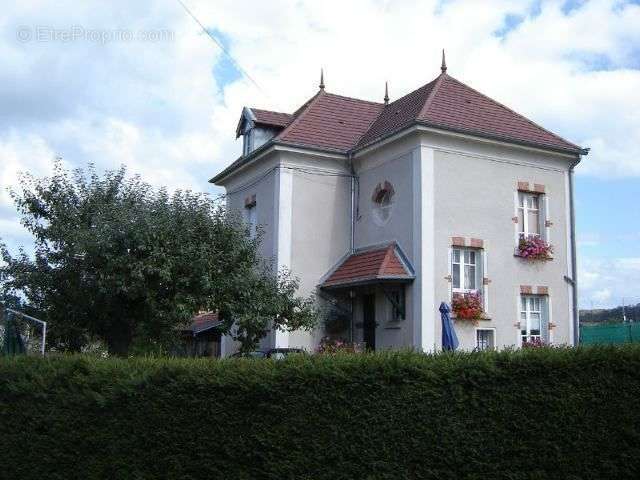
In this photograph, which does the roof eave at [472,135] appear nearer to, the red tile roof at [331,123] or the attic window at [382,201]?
the red tile roof at [331,123]

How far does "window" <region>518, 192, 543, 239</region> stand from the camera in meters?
20.3

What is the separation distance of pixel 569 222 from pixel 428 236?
5.17 metres

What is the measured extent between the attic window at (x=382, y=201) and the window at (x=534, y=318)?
4.48 metres

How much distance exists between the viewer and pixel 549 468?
6.27 meters

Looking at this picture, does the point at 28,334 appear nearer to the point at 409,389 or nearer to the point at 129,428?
the point at 129,428

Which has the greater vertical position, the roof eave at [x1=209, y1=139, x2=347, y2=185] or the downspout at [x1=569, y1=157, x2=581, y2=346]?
the roof eave at [x1=209, y1=139, x2=347, y2=185]

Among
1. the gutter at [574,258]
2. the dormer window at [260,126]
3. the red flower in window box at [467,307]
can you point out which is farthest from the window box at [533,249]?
the dormer window at [260,126]

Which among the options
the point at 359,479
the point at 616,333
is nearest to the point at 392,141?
the point at 616,333

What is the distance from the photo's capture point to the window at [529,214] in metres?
20.3

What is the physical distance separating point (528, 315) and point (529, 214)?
2.95 m

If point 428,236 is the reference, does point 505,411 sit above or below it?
→ below

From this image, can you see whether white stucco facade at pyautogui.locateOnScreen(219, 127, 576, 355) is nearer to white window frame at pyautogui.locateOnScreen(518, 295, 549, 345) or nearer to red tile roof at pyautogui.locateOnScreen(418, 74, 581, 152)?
white window frame at pyautogui.locateOnScreen(518, 295, 549, 345)

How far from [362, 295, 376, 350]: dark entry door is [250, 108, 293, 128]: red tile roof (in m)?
6.91

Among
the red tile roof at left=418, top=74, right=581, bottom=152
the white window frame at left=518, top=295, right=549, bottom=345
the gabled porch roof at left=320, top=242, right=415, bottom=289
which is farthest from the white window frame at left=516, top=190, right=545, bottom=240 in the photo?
the gabled porch roof at left=320, top=242, right=415, bottom=289
